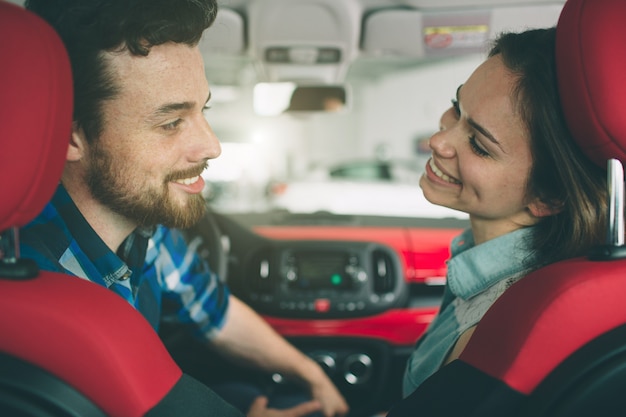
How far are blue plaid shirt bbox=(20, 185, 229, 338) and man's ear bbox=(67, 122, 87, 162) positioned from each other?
0.08 m

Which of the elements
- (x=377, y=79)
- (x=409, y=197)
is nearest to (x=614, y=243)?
(x=409, y=197)

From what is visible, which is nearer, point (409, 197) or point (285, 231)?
point (285, 231)

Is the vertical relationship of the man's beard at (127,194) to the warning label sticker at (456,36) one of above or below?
below

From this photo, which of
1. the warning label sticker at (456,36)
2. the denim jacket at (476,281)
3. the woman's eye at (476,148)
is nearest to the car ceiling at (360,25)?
the warning label sticker at (456,36)

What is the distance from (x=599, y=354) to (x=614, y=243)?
0.58ft

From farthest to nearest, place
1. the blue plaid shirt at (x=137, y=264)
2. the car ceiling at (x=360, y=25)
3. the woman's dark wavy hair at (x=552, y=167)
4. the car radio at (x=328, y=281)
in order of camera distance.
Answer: the car radio at (x=328, y=281), the car ceiling at (x=360, y=25), the blue plaid shirt at (x=137, y=264), the woman's dark wavy hair at (x=552, y=167)

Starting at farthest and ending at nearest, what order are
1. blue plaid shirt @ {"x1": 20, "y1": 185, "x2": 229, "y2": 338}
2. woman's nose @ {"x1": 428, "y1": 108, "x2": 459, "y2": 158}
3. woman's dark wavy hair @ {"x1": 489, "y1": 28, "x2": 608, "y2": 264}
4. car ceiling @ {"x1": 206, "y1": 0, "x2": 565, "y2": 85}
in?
car ceiling @ {"x1": 206, "y1": 0, "x2": 565, "y2": 85}, woman's nose @ {"x1": 428, "y1": 108, "x2": 459, "y2": 158}, blue plaid shirt @ {"x1": 20, "y1": 185, "x2": 229, "y2": 338}, woman's dark wavy hair @ {"x1": 489, "y1": 28, "x2": 608, "y2": 264}

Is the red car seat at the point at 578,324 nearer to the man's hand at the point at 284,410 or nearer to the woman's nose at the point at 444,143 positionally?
the woman's nose at the point at 444,143

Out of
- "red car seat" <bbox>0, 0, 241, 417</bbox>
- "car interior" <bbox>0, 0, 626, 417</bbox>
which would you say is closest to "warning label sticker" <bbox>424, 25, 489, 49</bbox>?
"car interior" <bbox>0, 0, 626, 417</bbox>

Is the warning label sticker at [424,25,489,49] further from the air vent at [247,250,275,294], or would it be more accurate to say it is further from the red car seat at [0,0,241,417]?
the red car seat at [0,0,241,417]

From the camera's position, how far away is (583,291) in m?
0.86

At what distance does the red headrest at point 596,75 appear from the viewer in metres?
0.87

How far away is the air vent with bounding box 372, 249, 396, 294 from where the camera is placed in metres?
2.52

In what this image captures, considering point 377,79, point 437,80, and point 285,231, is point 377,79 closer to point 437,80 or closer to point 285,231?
point 437,80
